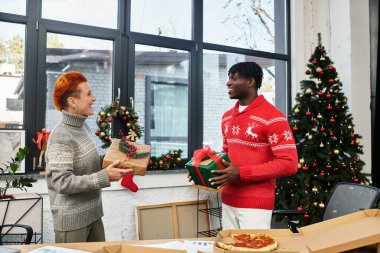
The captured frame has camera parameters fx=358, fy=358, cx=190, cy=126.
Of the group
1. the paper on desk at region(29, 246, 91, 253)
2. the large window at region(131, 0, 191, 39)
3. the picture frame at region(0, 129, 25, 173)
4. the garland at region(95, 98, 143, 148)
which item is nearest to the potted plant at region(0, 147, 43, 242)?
the picture frame at region(0, 129, 25, 173)

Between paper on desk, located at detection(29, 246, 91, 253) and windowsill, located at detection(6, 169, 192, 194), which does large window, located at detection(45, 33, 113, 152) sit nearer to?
windowsill, located at detection(6, 169, 192, 194)

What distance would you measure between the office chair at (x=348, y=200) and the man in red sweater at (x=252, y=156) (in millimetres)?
230

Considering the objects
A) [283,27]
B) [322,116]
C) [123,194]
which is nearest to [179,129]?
[123,194]

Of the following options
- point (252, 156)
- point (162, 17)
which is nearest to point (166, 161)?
point (162, 17)

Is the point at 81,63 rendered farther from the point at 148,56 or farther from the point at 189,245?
the point at 189,245

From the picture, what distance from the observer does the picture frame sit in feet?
8.95

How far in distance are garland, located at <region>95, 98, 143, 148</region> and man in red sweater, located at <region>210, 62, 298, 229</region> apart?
1.38 m

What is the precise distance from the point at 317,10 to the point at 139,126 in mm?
2733

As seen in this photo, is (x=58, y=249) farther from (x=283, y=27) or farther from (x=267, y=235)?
(x=283, y=27)

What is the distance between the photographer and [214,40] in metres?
3.89

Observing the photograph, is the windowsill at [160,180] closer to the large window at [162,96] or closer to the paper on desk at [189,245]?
the large window at [162,96]

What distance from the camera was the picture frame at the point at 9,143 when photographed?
8.95 feet

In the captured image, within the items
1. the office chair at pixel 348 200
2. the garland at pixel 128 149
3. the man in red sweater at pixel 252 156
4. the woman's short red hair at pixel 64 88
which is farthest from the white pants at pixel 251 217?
the woman's short red hair at pixel 64 88

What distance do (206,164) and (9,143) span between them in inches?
72.9
